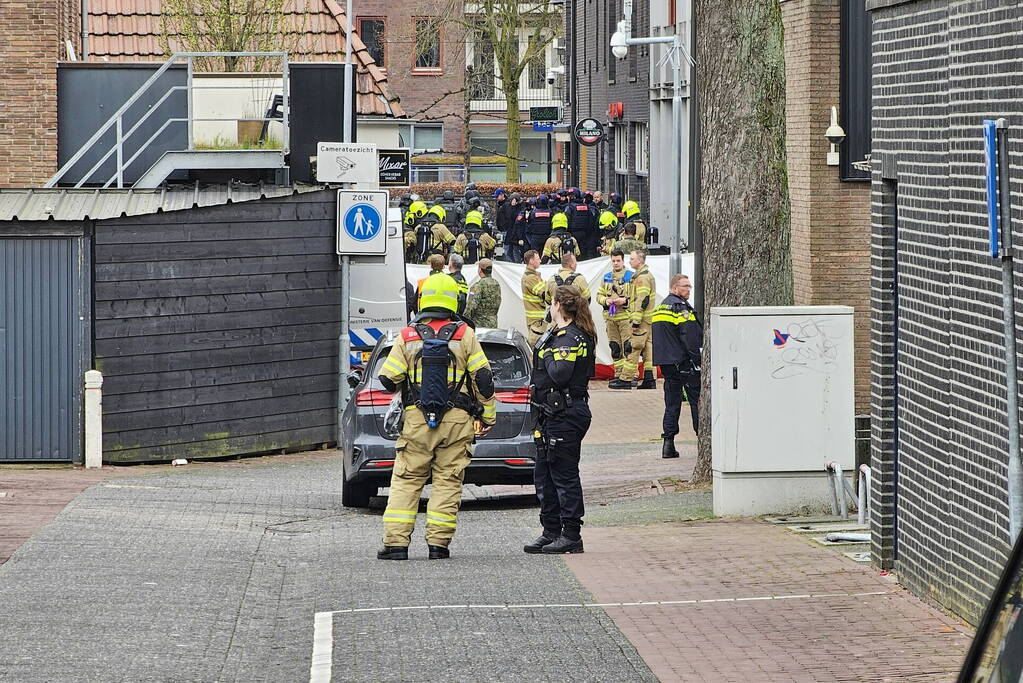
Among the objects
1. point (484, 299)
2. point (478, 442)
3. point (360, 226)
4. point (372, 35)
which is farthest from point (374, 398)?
point (372, 35)

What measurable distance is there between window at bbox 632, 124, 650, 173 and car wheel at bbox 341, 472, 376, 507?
31792mm

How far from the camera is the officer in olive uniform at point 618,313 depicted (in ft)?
77.0

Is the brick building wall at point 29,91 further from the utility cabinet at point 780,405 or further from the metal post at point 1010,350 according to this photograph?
the metal post at point 1010,350

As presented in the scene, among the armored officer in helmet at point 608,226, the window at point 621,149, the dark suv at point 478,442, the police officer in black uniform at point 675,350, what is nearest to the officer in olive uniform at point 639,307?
the police officer in black uniform at point 675,350

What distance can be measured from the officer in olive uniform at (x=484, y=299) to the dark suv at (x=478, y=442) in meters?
9.01

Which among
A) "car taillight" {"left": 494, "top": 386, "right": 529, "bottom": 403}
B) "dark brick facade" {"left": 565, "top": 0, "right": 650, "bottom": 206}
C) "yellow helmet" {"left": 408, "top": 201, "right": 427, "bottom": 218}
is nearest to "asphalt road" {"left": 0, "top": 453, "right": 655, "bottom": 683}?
"car taillight" {"left": 494, "top": 386, "right": 529, "bottom": 403}

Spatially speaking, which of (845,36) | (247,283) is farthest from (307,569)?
(845,36)

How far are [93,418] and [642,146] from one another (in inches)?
1261

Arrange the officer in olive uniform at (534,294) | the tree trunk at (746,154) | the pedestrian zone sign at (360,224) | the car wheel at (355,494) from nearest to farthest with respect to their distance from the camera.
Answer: the car wheel at (355,494)
the tree trunk at (746,154)
the pedestrian zone sign at (360,224)
the officer in olive uniform at (534,294)

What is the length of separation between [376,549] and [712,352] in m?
2.81

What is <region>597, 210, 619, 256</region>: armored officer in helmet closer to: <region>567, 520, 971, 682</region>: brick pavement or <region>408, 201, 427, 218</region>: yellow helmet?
<region>408, 201, 427, 218</region>: yellow helmet

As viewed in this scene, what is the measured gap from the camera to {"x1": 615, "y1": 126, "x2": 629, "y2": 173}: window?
161 feet

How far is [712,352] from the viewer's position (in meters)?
12.3

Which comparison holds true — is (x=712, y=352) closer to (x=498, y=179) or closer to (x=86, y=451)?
(x=86, y=451)
